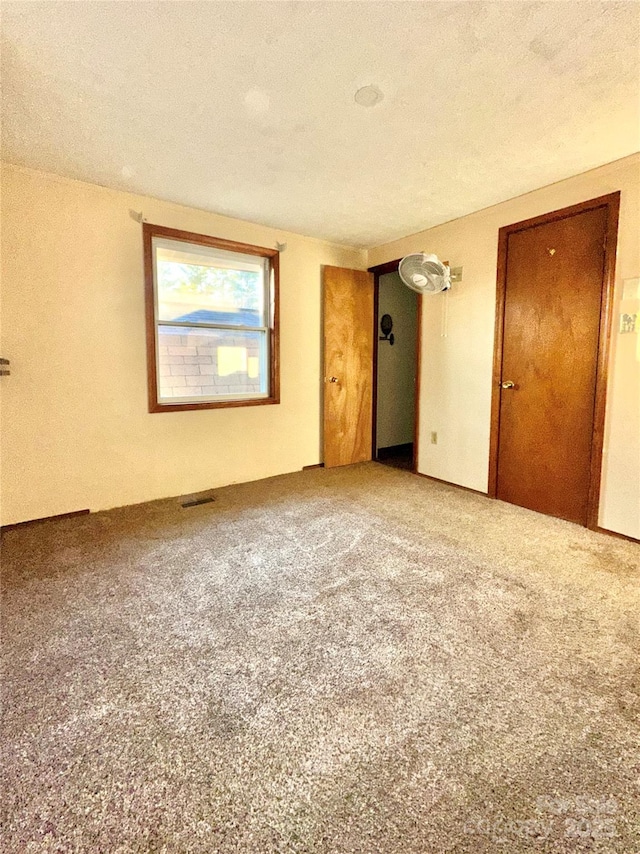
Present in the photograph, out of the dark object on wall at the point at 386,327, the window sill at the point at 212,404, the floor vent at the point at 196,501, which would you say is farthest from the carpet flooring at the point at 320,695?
the dark object on wall at the point at 386,327

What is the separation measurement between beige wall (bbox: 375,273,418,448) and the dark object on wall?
0.16 ft

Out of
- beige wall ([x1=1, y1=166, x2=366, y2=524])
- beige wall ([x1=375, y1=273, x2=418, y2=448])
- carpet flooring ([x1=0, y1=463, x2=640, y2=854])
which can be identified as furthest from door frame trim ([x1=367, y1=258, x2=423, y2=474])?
carpet flooring ([x1=0, y1=463, x2=640, y2=854])

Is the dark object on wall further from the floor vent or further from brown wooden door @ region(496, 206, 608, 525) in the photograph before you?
the floor vent

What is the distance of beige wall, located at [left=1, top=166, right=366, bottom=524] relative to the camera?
9.02 ft

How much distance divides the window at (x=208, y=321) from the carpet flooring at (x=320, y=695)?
1477 mm

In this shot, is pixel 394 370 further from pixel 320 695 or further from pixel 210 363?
pixel 320 695

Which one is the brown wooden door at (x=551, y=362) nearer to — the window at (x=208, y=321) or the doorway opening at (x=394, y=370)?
the doorway opening at (x=394, y=370)

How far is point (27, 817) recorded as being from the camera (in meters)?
1.01

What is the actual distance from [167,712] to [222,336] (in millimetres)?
2993

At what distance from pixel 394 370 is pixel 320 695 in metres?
4.26

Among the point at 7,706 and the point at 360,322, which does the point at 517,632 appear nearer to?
the point at 7,706

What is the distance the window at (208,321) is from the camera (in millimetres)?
3332

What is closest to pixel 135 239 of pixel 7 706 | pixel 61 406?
pixel 61 406

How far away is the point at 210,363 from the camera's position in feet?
12.1
